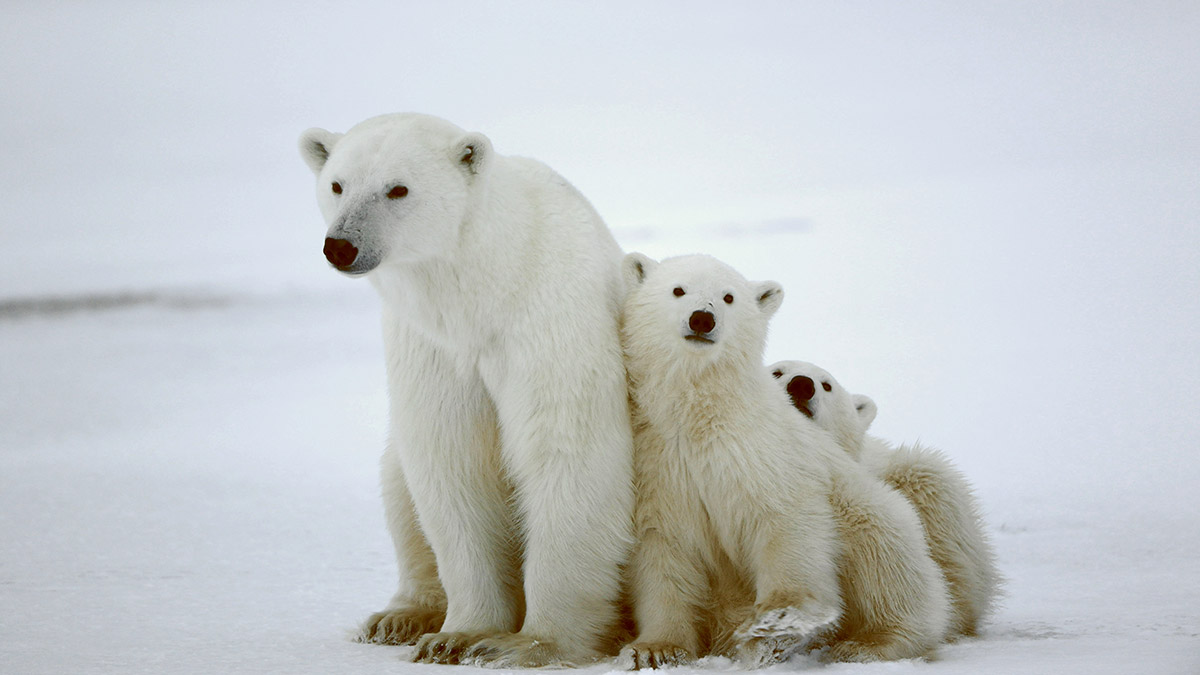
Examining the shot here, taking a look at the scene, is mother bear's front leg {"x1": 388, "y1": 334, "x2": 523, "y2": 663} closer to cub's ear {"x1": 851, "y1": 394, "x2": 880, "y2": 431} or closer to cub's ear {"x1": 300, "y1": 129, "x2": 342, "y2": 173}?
cub's ear {"x1": 300, "y1": 129, "x2": 342, "y2": 173}

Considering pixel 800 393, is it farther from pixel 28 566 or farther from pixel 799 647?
pixel 28 566

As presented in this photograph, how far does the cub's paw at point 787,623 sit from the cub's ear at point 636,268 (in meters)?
1.27

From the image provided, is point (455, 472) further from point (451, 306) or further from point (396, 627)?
point (396, 627)

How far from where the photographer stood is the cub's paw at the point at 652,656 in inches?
159

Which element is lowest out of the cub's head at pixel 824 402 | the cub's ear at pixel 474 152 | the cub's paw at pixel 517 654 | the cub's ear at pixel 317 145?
the cub's paw at pixel 517 654

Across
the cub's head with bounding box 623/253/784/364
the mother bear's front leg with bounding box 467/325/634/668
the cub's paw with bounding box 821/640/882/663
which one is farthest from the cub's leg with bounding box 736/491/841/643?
the cub's head with bounding box 623/253/784/364

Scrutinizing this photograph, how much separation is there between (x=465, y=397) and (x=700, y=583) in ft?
Answer: 3.38

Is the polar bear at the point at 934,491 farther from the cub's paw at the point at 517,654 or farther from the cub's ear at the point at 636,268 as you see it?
the cub's paw at the point at 517,654

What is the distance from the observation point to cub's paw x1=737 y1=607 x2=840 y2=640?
3961 mm

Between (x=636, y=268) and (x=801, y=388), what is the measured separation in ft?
2.76

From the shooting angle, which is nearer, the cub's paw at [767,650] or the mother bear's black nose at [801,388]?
the cub's paw at [767,650]

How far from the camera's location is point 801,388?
4.93m

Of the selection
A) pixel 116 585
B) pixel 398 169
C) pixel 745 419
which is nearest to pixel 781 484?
pixel 745 419

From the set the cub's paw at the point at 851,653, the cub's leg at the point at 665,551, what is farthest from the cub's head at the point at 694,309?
the cub's paw at the point at 851,653
